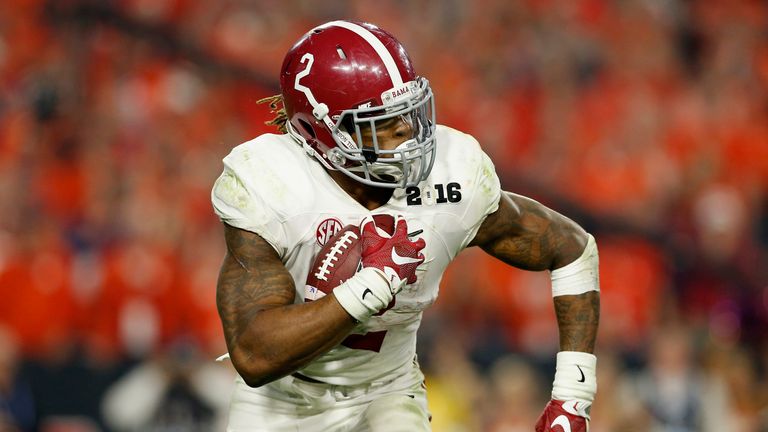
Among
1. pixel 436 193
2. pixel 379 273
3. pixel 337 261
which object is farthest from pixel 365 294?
pixel 436 193

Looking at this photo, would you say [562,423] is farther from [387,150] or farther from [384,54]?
[384,54]

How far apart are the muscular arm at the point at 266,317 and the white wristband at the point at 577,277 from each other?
0.78m

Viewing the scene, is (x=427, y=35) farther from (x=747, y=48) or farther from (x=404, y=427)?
(x=404, y=427)

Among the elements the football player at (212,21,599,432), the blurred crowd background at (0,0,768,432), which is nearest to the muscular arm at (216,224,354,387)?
the football player at (212,21,599,432)

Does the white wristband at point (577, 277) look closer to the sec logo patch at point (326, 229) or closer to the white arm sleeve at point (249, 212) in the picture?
the sec logo patch at point (326, 229)

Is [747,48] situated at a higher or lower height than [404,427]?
lower

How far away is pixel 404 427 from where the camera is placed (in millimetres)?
2830

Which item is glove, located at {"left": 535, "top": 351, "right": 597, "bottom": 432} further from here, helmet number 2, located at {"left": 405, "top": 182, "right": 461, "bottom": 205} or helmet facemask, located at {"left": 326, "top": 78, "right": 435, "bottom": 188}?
helmet facemask, located at {"left": 326, "top": 78, "right": 435, "bottom": 188}

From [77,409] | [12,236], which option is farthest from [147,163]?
[77,409]

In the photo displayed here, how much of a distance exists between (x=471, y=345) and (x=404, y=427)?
A: 2647mm

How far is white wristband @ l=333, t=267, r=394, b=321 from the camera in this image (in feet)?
8.20

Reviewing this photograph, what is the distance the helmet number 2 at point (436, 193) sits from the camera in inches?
112

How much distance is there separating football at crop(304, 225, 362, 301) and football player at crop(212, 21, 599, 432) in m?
0.04

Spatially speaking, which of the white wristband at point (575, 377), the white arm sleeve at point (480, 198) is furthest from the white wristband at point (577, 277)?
the white arm sleeve at point (480, 198)
